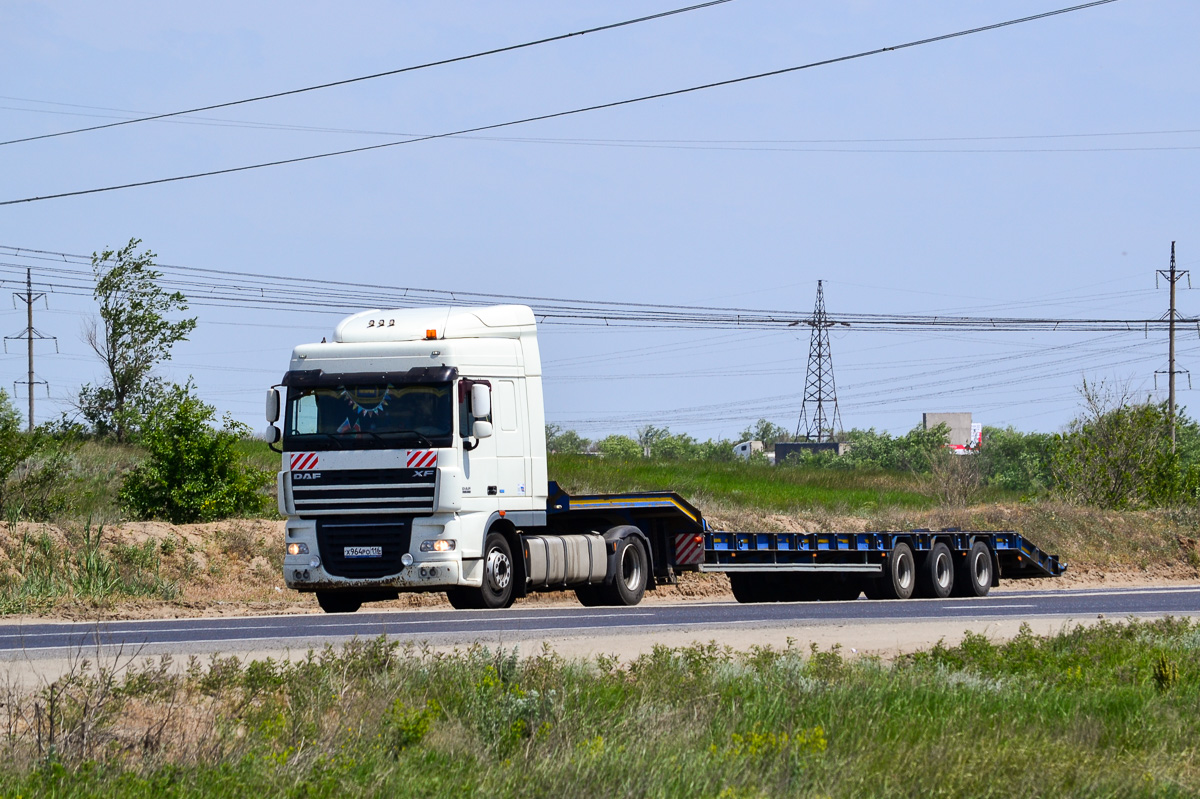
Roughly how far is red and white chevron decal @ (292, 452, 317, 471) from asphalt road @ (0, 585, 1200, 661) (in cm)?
196

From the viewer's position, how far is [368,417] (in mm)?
17703

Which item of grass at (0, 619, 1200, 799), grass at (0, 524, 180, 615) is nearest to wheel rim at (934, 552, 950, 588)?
grass at (0, 524, 180, 615)

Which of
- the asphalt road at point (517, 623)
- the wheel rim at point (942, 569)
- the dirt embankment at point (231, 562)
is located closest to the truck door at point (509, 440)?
the asphalt road at point (517, 623)

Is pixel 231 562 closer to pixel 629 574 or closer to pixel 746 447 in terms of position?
pixel 629 574

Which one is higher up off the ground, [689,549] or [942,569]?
[689,549]

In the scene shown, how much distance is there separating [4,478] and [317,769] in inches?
936

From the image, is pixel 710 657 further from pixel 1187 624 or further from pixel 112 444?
pixel 112 444

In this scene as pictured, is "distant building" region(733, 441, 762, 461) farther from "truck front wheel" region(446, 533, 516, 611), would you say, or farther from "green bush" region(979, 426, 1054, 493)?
"truck front wheel" region(446, 533, 516, 611)

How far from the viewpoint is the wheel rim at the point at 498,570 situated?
60.2 feet

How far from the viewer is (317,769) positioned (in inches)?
266

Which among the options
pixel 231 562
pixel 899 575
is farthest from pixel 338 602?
pixel 899 575

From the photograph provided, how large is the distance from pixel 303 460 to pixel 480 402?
8.28 ft

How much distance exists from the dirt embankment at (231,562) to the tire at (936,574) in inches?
178

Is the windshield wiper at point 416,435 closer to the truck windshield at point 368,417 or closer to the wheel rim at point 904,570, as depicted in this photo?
the truck windshield at point 368,417
